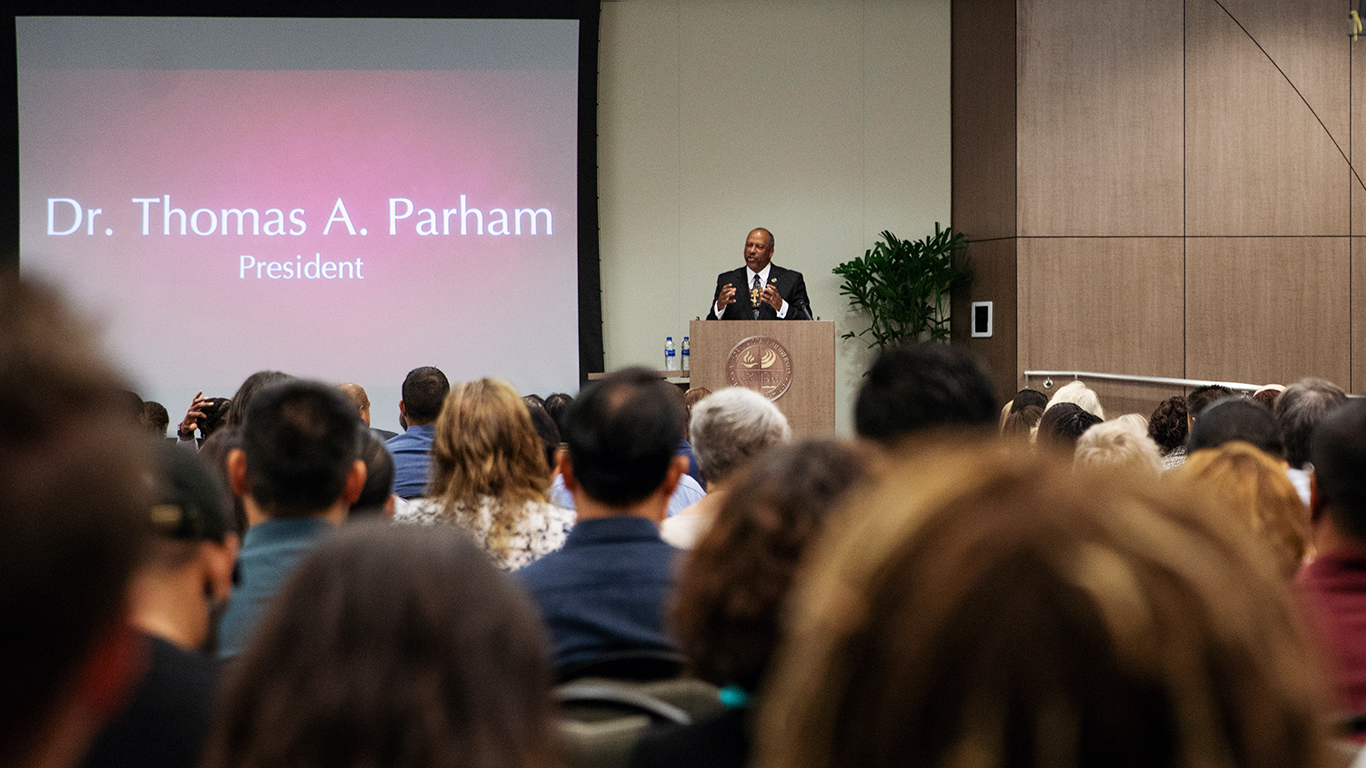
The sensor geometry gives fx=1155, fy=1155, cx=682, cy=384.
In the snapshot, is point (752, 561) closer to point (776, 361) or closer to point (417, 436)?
point (417, 436)

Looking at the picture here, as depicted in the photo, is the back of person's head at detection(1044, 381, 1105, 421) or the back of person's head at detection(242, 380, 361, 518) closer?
the back of person's head at detection(242, 380, 361, 518)

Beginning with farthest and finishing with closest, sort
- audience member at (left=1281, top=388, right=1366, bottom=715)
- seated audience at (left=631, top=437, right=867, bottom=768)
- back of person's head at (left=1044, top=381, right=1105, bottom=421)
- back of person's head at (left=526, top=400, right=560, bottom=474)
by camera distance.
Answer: back of person's head at (left=1044, top=381, right=1105, bottom=421) < back of person's head at (left=526, top=400, right=560, bottom=474) < audience member at (left=1281, top=388, right=1366, bottom=715) < seated audience at (left=631, top=437, right=867, bottom=768)

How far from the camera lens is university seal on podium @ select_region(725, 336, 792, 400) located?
6246 mm

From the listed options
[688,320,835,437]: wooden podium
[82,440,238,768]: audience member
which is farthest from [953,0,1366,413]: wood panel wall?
[82,440,238,768]: audience member

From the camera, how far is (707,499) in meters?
2.63

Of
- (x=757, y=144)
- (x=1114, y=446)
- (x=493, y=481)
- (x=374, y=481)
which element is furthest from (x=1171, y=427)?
(x=757, y=144)

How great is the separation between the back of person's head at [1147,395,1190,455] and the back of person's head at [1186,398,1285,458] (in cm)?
112

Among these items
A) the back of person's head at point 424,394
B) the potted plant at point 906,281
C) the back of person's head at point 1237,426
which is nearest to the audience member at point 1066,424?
the back of person's head at point 1237,426

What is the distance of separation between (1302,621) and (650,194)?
28.3 feet

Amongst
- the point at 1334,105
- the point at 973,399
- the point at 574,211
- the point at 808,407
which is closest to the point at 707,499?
the point at 973,399

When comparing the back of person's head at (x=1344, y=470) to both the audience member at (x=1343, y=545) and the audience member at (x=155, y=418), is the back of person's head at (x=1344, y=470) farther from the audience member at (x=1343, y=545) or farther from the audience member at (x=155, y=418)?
the audience member at (x=155, y=418)

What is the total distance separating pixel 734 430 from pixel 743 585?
1.50 m

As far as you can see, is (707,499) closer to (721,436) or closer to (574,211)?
(721,436)

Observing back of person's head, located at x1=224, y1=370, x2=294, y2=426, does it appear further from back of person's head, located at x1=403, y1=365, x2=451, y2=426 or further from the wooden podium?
the wooden podium
